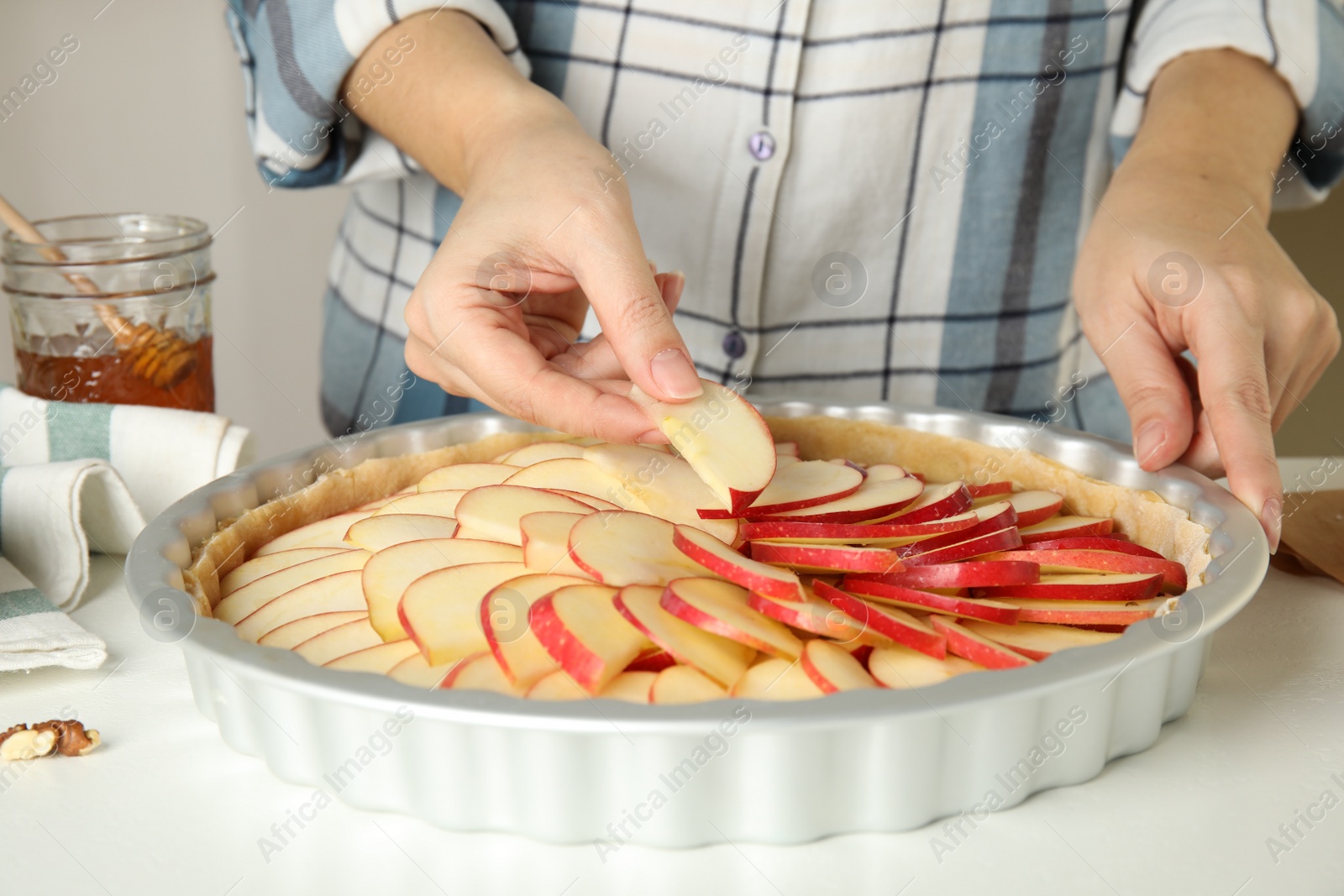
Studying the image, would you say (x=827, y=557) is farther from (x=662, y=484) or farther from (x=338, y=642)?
(x=338, y=642)

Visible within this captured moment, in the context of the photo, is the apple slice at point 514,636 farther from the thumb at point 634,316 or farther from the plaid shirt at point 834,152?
the plaid shirt at point 834,152

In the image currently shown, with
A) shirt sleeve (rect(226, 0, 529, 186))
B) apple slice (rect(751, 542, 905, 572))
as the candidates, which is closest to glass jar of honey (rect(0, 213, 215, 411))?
shirt sleeve (rect(226, 0, 529, 186))

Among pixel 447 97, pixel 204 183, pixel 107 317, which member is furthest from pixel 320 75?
pixel 204 183

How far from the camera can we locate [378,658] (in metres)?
0.87

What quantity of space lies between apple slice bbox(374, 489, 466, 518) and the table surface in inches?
11.6

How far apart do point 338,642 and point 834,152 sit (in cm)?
98

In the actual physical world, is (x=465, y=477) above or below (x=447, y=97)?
below

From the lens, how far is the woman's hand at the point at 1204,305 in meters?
1.09

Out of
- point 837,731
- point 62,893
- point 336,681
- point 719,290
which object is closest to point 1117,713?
point 837,731

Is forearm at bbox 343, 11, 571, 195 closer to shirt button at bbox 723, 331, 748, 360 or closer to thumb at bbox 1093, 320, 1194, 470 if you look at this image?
shirt button at bbox 723, 331, 748, 360

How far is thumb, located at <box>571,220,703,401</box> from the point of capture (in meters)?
1.00

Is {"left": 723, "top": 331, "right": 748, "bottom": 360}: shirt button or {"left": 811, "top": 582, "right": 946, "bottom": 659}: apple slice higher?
{"left": 811, "top": 582, "right": 946, "bottom": 659}: apple slice

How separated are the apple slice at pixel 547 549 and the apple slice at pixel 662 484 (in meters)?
0.14

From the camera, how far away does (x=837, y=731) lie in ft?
2.35
